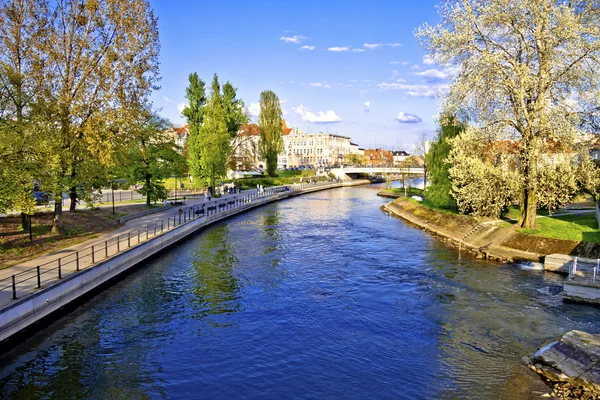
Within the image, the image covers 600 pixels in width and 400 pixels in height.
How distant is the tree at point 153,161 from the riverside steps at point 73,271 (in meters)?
6.72

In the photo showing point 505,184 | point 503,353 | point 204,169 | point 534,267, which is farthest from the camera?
point 204,169

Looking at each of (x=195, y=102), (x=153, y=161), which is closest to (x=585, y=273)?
(x=153, y=161)

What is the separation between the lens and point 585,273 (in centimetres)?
2320

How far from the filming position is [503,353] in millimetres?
16297

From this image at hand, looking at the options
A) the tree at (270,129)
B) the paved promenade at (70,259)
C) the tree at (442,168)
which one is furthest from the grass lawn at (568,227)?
the tree at (270,129)

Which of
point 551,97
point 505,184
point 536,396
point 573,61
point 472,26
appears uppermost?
point 472,26

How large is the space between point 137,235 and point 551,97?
31.4m

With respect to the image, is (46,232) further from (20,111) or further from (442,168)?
(442,168)

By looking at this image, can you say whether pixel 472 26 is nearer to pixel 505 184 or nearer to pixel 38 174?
pixel 505 184

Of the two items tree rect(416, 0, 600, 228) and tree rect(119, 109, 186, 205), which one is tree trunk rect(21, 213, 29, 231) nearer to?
tree rect(119, 109, 186, 205)

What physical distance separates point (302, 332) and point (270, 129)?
88.3 meters

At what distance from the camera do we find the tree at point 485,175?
34594 mm

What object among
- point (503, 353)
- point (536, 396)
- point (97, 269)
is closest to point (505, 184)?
point (503, 353)

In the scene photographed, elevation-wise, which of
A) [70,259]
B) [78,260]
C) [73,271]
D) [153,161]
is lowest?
[73,271]
